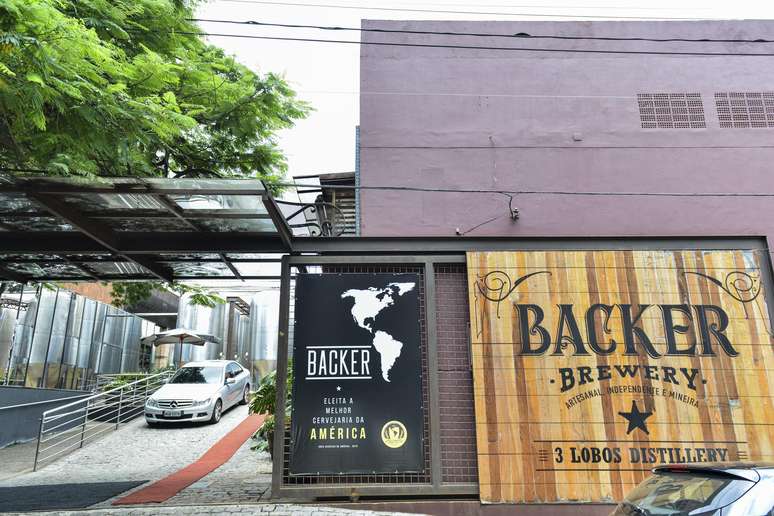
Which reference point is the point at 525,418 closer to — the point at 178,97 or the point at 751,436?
the point at 751,436

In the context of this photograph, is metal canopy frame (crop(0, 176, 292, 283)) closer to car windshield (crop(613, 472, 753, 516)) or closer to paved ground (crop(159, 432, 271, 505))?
paved ground (crop(159, 432, 271, 505))

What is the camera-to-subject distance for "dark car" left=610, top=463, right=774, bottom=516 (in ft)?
9.86

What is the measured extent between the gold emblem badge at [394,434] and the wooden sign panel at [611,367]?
94cm

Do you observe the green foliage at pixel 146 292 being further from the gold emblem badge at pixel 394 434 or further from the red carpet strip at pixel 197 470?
the gold emblem badge at pixel 394 434

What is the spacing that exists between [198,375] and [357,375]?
342 inches

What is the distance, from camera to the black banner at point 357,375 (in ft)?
20.9

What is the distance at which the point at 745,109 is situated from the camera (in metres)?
9.65

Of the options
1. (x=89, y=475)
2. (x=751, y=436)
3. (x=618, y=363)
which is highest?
(x=618, y=363)

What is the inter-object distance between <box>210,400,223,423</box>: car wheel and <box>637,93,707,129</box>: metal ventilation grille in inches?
455

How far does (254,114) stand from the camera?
896 cm

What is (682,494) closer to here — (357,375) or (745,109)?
(357,375)

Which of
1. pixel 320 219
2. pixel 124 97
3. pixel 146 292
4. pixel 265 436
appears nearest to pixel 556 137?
pixel 320 219

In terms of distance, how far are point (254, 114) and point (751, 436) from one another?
8.49 m

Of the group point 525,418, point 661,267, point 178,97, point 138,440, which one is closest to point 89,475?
point 138,440
